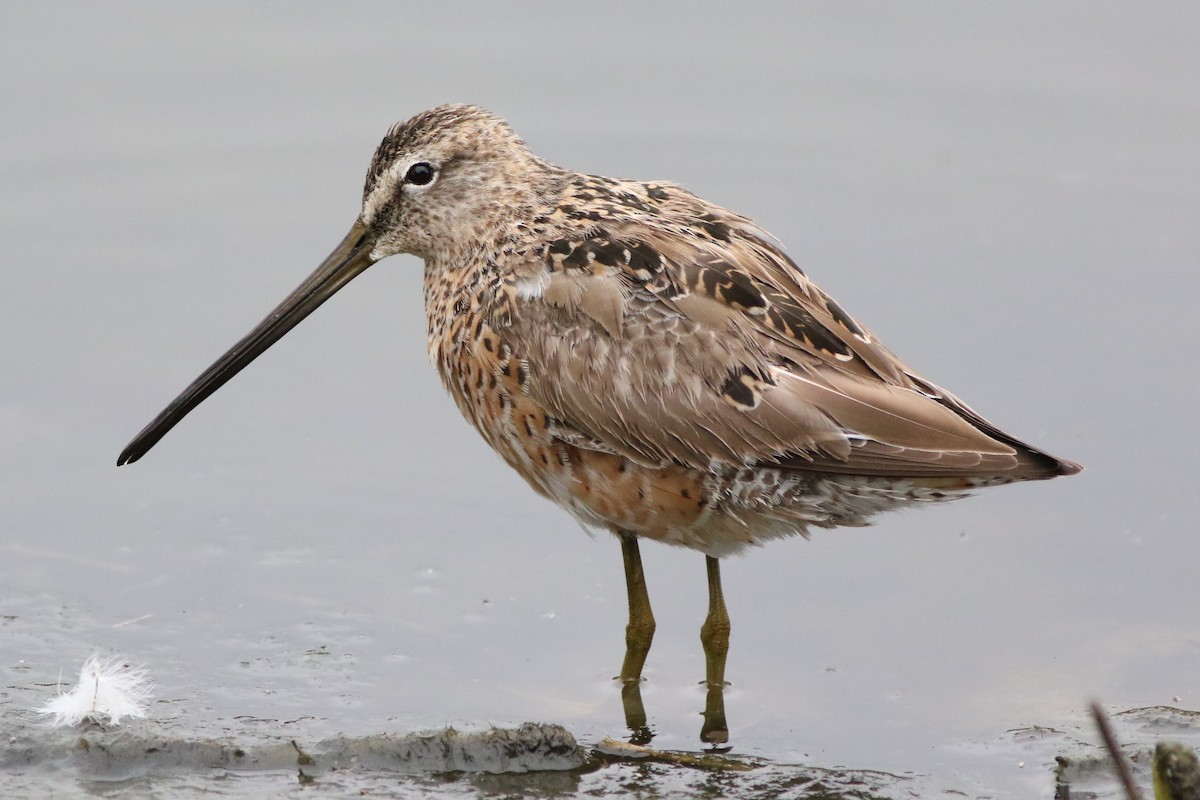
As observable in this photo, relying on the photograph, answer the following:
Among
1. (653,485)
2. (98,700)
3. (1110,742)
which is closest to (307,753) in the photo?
(98,700)

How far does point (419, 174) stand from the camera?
235 inches

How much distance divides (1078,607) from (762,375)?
1.83 m

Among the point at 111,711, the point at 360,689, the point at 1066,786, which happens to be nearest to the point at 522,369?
the point at 360,689

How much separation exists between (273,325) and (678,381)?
1654mm

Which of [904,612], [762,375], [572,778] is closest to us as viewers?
[572,778]

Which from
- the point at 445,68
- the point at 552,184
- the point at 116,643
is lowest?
the point at 116,643

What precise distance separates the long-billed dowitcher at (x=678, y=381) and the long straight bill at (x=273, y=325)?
0.44 meters

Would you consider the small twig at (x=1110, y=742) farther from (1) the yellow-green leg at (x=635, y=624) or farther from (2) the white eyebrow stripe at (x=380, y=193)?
(2) the white eyebrow stripe at (x=380, y=193)

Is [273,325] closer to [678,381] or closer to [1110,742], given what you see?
[678,381]

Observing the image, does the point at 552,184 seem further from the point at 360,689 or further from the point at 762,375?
the point at 360,689

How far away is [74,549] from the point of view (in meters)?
6.51

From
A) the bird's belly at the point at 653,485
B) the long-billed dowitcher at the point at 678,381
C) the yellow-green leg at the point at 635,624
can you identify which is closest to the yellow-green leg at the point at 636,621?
the yellow-green leg at the point at 635,624

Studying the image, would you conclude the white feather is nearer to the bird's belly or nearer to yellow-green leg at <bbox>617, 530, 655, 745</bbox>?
the bird's belly

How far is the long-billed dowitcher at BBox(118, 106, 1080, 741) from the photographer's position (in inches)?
203
